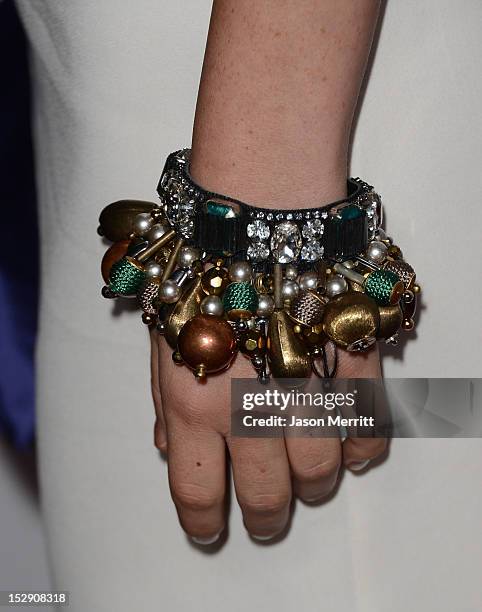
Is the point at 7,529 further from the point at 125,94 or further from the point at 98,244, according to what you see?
the point at 125,94

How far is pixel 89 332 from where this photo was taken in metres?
0.82

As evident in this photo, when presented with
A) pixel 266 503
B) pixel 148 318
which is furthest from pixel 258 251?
pixel 266 503

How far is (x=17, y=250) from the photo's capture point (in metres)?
1.51

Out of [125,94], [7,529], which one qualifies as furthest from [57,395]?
[7,529]

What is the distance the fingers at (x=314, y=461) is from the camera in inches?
26.4

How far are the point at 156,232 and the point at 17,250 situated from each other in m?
0.88

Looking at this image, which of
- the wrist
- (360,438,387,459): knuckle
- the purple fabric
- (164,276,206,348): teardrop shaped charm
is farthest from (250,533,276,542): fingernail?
the purple fabric

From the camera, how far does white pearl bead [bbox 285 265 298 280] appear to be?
659 mm

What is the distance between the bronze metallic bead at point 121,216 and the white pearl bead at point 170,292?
0.08 metres

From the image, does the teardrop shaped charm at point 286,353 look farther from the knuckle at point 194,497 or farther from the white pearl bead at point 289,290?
the knuckle at point 194,497

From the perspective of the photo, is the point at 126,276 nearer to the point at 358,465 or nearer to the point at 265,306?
the point at 265,306

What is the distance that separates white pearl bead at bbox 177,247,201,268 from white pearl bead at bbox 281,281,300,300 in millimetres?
83

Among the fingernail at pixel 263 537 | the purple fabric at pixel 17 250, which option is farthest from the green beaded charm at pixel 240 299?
the purple fabric at pixel 17 250

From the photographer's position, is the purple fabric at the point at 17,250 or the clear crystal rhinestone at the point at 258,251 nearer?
the clear crystal rhinestone at the point at 258,251
